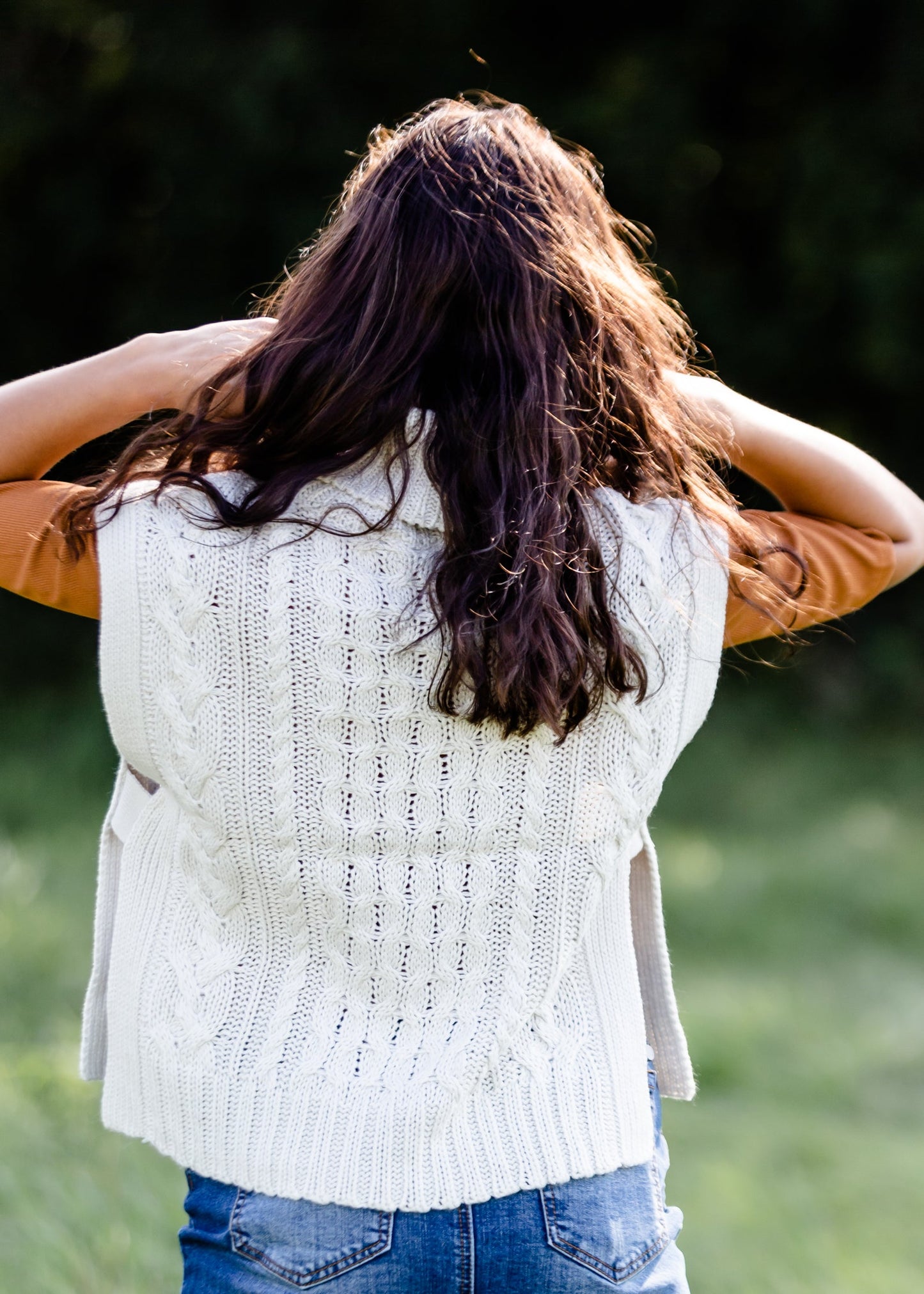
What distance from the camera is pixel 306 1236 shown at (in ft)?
3.29

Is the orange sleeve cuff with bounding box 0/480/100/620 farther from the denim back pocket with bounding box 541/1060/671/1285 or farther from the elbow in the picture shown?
the elbow

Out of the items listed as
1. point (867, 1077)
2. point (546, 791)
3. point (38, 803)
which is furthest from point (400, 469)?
point (38, 803)

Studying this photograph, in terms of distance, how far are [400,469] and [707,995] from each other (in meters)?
3.34

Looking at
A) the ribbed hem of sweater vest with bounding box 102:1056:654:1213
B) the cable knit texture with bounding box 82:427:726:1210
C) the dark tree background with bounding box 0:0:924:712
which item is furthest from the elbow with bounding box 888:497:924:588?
the dark tree background with bounding box 0:0:924:712

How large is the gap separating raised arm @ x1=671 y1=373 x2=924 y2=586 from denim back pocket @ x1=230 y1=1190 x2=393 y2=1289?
28.7 inches

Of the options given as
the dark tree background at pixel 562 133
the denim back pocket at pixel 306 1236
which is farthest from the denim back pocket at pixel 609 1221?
the dark tree background at pixel 562 133

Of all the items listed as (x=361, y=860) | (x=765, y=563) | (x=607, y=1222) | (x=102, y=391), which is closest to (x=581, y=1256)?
(x=607, y=1222)

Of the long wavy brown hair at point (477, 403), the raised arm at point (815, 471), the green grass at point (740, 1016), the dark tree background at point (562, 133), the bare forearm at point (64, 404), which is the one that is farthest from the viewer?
the dark tree background at point (562, 133)

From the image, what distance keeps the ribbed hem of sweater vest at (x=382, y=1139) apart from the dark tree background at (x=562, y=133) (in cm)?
599

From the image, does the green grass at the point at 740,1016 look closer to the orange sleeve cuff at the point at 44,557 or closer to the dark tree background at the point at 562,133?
the dark tree background at the point at 562,133

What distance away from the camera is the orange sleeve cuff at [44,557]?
3.46ft

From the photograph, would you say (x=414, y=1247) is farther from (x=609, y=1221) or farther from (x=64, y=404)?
(x=64, y=404)

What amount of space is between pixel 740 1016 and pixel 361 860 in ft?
10.2

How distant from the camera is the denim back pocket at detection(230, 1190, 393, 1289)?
99cm
